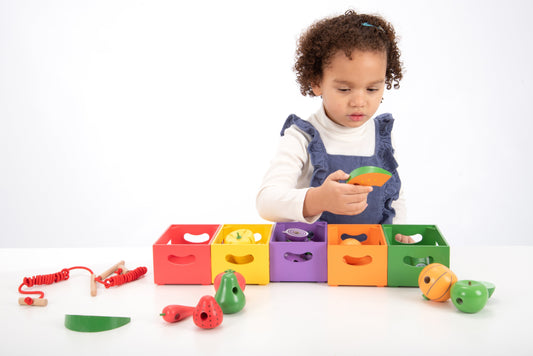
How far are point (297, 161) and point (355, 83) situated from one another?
0.25 metres

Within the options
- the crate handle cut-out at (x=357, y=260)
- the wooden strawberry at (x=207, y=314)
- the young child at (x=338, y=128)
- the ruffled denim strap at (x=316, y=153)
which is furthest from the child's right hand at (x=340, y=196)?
the wooden strawberry at (x=207, y=314)

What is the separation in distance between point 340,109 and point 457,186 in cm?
188

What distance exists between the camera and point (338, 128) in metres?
1.52

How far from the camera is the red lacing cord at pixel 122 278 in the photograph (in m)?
1.19

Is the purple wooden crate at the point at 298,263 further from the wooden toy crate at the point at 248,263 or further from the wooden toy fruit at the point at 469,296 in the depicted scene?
the wooden toy fruit at the point at 469,296

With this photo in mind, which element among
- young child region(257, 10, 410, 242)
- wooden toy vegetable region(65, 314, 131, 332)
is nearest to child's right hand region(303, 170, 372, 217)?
young child region(257, 10, 410, 242)

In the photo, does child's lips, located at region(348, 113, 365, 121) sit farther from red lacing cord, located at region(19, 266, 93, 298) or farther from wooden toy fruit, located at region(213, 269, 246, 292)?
red lacing cord, located at region(19, 266, 93, 298)

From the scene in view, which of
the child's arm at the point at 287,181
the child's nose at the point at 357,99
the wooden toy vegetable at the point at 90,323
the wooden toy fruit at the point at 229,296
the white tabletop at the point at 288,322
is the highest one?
the child's nose at the point at 357,99

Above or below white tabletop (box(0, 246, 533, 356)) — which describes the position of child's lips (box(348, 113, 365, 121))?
above

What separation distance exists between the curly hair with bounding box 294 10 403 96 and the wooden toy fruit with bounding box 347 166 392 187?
35 cm

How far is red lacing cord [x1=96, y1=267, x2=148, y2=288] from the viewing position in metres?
1.19

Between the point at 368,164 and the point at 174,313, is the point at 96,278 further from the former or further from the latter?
the point at 368,164

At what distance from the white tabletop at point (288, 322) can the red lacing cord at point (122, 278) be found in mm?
12

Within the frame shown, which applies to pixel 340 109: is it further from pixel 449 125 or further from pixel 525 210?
pixel 525 210
